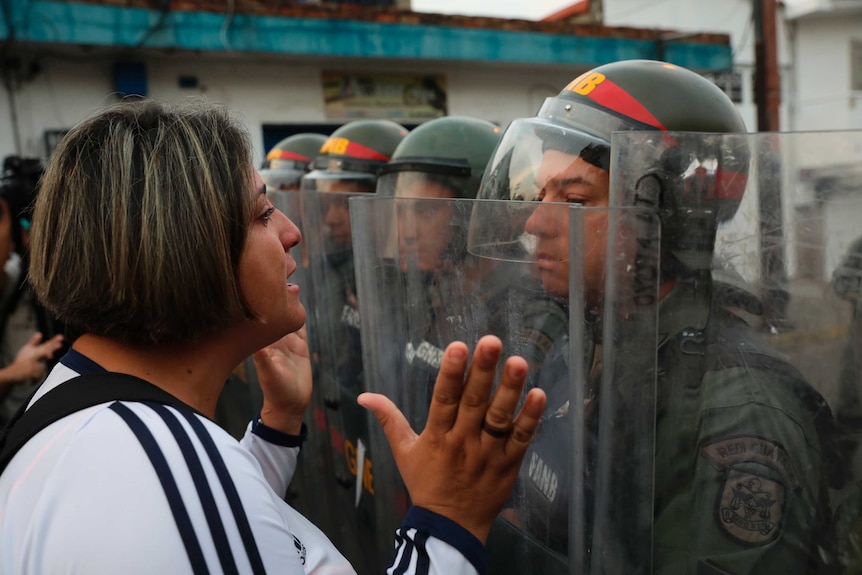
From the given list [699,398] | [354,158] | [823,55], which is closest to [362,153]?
[354,158]

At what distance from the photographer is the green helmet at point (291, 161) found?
466 cm

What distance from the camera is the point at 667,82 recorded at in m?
1.71

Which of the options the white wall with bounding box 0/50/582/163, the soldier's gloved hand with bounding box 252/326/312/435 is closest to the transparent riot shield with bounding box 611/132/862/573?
the soldier's gloved hand with bounding box 252/326/312/435

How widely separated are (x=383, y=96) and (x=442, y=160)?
10.5 metres

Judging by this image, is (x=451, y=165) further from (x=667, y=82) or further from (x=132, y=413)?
(x=132, y=413)

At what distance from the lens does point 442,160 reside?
9.64 feet

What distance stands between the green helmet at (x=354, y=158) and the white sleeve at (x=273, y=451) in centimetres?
204

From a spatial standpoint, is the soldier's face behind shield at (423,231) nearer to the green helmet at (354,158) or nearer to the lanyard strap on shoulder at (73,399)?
the lanyard strap on shoulder at (73,399)

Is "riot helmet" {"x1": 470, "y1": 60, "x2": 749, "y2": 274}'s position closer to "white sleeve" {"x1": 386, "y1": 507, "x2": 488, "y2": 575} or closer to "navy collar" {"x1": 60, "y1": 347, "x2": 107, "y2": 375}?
"white sleeve" {"x1": 386, "y1": 507, "x2": 488, "y2": 575}

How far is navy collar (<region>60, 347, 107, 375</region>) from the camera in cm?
117

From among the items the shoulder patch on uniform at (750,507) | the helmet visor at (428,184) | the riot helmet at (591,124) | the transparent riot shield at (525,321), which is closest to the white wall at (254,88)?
the helmet visor at (428,184)

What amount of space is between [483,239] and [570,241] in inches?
10.7

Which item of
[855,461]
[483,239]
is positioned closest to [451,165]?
[483,239]

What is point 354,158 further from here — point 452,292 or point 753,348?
point 753,348
